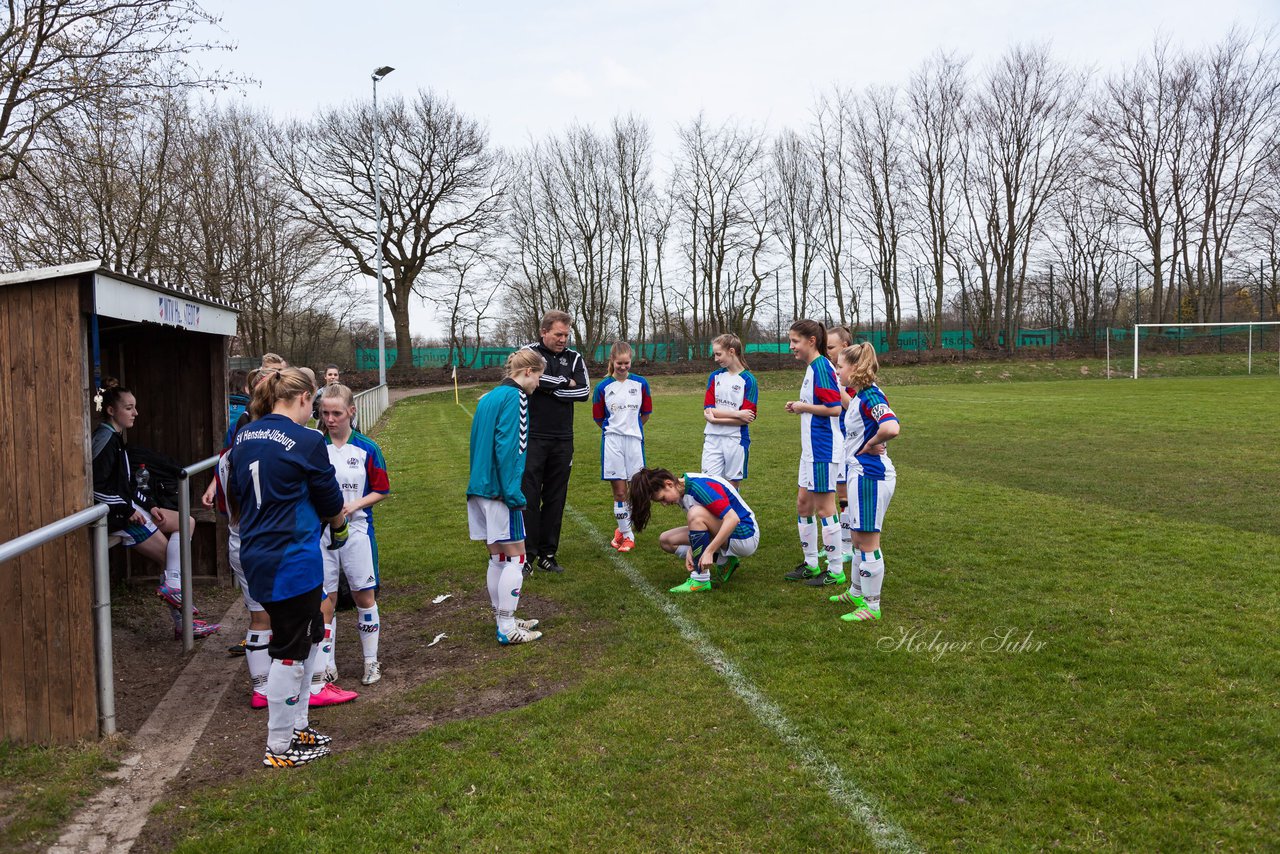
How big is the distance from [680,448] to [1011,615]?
404 inches

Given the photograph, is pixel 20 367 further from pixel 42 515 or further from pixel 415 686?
pixel 415 686

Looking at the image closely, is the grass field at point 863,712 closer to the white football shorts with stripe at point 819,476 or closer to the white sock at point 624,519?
the white sock at point 624,519

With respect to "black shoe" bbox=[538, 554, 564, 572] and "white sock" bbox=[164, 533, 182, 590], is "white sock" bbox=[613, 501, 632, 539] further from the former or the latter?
"white sock" bbox=[164, 533, 182, 590]

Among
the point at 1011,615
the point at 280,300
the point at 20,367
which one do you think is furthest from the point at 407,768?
the point at 280,300

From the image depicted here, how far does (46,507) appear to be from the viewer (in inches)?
161

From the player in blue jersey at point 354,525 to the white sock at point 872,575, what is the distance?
301 cm

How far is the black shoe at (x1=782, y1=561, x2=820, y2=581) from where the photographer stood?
655 centimetres

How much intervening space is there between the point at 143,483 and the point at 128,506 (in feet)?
1.66

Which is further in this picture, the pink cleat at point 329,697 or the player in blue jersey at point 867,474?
the player in blue jersey at point 867,474

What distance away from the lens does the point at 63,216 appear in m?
16.2

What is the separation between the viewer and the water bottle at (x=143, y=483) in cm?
586

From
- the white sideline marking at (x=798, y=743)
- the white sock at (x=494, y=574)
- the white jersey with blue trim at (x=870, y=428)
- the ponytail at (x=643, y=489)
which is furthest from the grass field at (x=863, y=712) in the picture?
the white jersey with blue trim at (x=870, y=428)

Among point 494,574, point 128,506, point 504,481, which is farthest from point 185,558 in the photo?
point 504,481

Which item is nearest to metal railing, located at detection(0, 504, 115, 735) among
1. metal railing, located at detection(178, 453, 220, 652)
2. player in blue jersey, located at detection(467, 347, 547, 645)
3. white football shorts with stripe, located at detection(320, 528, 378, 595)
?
white football shorts with stripe, located at detection(320, 528, 378, 595)
